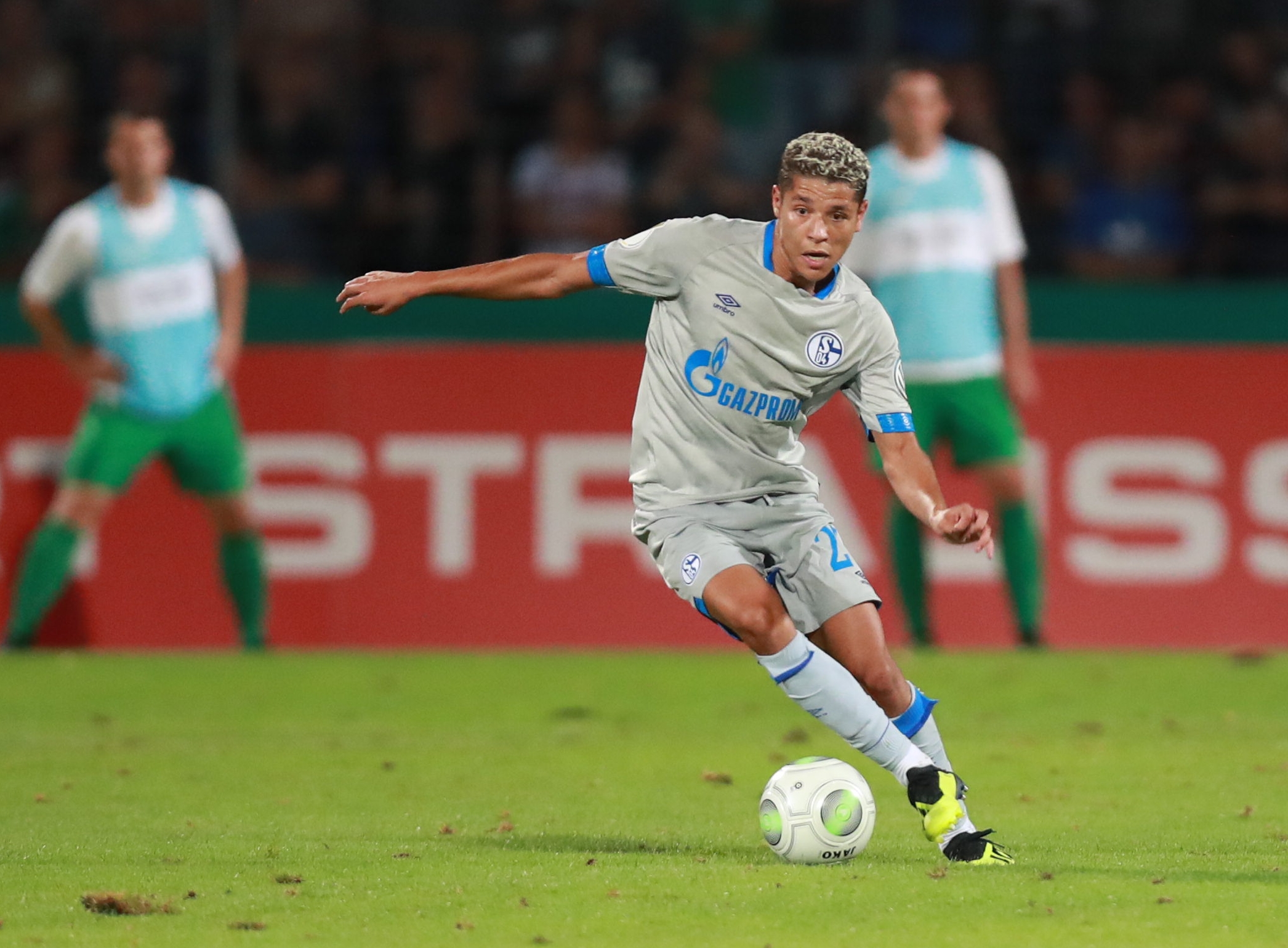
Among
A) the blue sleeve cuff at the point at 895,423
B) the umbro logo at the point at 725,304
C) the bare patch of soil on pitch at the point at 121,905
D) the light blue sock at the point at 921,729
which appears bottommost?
the bare patch of soil on pitch at the point at 121,905

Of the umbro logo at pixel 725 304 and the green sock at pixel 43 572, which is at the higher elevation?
the umbro logo at pixel 725 304

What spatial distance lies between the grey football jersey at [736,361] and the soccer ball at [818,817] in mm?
815

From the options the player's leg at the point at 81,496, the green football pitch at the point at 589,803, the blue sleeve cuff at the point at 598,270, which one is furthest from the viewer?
the player's leg at the point at 81,496

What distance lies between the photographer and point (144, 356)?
33.3 feet

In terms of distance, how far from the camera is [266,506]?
34.8ft

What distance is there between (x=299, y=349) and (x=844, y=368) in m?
5.61

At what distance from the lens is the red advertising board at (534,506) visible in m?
10.4

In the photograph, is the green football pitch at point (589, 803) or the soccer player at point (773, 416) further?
the soccer player at point (773, 416)

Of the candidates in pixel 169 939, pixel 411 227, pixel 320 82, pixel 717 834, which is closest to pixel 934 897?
pixel 717 834

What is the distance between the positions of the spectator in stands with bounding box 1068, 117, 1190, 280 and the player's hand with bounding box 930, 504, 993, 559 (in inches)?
281

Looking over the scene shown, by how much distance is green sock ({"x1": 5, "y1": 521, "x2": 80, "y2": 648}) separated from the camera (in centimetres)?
1006

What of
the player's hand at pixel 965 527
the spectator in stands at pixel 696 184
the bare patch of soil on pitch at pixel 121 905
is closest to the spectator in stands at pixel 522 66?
the spectator in stands at pixel 696 184

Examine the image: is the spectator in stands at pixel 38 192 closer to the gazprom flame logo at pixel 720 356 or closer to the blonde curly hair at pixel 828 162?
the gazprom flame logo at pixel 720 356

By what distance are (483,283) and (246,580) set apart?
200 inches
